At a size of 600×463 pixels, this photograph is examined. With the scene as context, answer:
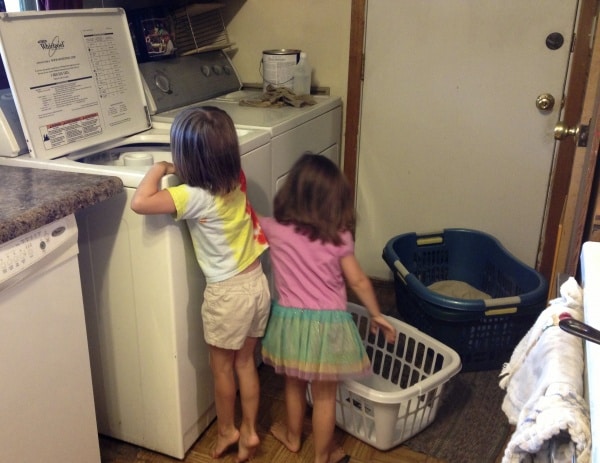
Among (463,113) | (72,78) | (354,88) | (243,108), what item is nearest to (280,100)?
(243,108)

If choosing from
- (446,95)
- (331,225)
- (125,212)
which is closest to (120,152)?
(125,212)

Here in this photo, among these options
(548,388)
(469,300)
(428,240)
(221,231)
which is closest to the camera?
(548,388)

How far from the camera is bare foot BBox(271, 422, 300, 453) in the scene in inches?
70.5

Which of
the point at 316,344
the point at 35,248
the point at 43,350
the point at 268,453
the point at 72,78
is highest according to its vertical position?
the point at 72,78

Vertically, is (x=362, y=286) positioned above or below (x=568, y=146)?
below

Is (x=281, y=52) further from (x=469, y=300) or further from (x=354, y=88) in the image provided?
(x=469, y=300)

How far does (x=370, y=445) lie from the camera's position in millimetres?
1833

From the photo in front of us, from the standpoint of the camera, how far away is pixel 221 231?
1.53m

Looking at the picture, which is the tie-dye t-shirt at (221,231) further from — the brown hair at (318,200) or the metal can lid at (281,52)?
the metal can lid at (281,52)

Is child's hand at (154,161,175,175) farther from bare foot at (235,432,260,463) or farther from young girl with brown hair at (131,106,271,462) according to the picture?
bare foot at (235,432,260,463)

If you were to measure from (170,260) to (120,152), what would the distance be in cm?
57

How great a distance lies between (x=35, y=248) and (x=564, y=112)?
1.96 m

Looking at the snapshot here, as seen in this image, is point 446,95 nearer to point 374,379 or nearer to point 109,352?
point 374,379

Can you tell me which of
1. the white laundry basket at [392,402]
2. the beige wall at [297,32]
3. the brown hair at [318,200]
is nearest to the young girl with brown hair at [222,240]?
the brown hair at [318,200]
